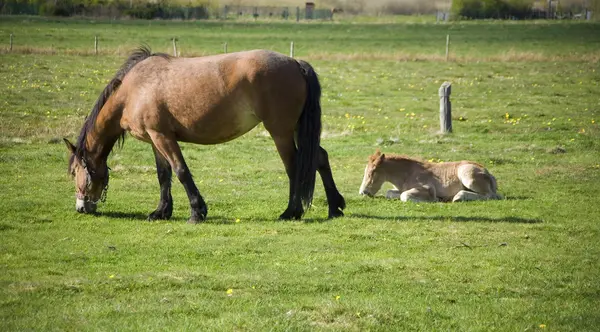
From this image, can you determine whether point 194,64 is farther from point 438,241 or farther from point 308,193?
point 438,241

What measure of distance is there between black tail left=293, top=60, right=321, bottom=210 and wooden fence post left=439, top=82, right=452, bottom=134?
1034 cm

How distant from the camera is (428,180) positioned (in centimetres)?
1484

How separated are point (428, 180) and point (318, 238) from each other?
4024 millimetres

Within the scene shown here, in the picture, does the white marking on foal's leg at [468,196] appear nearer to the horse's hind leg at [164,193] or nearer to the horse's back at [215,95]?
the horse's back at [215,95]

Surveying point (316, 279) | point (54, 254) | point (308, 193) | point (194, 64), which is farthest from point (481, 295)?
point (194, 64)

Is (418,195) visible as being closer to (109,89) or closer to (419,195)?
(419,195)

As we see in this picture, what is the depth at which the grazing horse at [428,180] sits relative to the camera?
1455 cm

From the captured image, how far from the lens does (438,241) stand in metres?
11.3

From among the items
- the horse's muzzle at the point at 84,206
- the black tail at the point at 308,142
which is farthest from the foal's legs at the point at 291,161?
the horse's muzzle at the point at 84,206

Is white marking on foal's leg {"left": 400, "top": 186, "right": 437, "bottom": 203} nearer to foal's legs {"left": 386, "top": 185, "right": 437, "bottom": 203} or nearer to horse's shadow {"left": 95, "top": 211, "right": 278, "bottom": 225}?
foal's legs {"left": 386, "top": 185, "right": 437, "bottom": 203}

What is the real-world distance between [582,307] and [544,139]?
1420 cm

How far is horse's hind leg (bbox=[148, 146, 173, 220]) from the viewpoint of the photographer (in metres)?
12.9

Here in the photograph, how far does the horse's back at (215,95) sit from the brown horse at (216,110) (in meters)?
0.01

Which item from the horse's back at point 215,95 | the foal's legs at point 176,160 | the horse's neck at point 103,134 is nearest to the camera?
the horse's back at point 215,95
